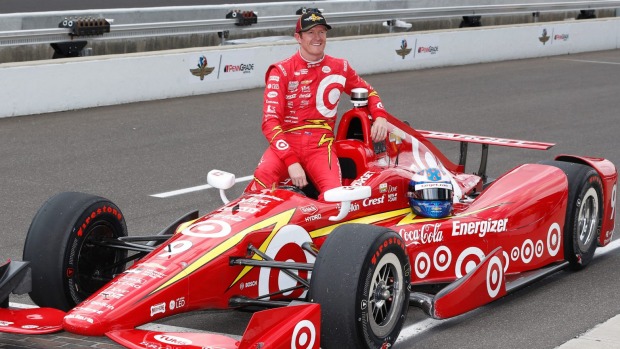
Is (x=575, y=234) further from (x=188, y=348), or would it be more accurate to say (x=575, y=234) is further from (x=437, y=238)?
(x=188, y=348)

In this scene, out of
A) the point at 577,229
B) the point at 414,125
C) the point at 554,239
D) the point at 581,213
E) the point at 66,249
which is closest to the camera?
the point at 66,249

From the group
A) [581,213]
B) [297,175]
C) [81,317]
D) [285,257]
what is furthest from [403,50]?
[81,317]

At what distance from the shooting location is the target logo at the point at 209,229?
604 cm

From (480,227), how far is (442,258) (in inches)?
15.9

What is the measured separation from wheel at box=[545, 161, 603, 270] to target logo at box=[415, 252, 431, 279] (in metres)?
1.41

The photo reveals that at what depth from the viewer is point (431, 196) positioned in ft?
23.0

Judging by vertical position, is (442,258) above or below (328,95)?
below

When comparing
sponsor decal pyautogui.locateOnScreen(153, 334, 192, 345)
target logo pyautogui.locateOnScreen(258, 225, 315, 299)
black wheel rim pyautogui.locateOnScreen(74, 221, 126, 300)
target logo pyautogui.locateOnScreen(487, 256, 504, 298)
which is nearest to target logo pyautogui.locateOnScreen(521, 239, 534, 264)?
target logo pyautogui.locateOnScreen(487, 256, 504, 298)

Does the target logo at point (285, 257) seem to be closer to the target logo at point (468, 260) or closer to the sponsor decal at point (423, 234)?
the sponsor decal at point (423, 234)

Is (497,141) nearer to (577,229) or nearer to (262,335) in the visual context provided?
(577,229)

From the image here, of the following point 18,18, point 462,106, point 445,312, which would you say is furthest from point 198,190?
point 18,18

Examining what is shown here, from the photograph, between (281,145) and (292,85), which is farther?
(292,85)

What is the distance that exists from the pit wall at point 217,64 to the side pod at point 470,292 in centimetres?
893

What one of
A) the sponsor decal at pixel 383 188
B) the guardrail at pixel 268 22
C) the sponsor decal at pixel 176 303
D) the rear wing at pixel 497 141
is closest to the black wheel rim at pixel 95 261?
the sponsor decal at pixel 176 303
